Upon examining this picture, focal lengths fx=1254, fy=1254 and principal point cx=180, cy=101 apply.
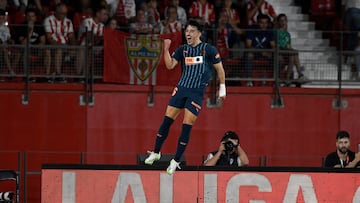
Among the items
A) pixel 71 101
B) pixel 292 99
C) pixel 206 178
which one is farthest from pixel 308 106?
pixel 206 178

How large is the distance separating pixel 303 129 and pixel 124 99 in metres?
3.75

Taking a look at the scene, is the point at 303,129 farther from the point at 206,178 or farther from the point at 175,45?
the point at 206,178

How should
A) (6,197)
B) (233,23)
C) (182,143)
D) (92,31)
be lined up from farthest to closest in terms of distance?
(233,23)
(92,31)
(6,197)
(182,143)

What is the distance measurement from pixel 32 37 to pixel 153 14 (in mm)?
2625

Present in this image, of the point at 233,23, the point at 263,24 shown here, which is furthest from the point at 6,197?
the point at 263,24

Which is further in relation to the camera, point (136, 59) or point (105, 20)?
point (105, 20)

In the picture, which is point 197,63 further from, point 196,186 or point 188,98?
point 196,186

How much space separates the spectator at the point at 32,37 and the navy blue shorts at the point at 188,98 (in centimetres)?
647

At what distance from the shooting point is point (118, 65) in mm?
24906

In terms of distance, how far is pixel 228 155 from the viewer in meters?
21.5

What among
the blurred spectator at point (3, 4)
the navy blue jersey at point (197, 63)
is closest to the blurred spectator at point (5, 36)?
the blurred spectator at point (3, 4)

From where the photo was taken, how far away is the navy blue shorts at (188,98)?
61.9 ft

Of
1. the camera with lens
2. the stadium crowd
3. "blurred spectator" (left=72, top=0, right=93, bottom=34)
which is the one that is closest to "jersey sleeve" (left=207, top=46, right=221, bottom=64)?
the camera with lens

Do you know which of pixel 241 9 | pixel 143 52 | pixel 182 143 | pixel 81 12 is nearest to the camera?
pixel 182 143
